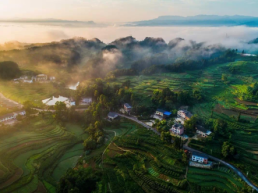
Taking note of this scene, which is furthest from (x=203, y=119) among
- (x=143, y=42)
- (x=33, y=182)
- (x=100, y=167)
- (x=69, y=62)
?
(x=143, y=42)

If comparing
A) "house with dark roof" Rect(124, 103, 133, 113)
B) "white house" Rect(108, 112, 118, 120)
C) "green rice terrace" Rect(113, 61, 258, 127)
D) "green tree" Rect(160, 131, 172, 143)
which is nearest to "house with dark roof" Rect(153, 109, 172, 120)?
"house with dark roof" Rect(124, 103, 133, 113)

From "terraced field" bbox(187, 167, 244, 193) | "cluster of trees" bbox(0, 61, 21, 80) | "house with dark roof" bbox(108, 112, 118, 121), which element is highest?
"cluster of trees" bbox(0, 61, 21, 80)

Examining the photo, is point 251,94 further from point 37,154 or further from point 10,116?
point 10,116

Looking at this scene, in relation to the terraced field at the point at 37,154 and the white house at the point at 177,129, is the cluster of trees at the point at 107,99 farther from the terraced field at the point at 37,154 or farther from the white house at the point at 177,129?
the white house at the point at 177,129

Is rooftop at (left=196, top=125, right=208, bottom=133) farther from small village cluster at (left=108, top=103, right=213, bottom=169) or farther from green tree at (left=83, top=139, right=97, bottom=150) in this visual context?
green tree at (left=83, top=139, right=97, bottom=150)

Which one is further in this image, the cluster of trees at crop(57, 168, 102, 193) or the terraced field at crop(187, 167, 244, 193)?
the terraced field at crop(187, 167, 244, 193)

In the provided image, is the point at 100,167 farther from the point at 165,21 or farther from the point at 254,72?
the point at 165,21
